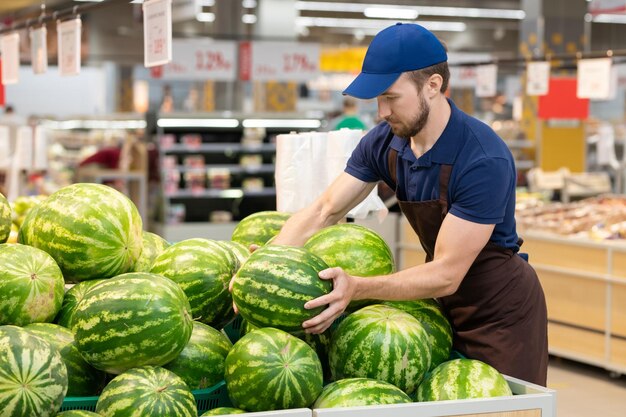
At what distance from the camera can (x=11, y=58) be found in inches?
378

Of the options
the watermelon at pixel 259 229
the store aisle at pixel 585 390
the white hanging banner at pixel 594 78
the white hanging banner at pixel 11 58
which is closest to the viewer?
the watermelon at pixel 259 229

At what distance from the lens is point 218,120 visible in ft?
44.9

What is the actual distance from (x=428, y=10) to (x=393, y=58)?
23366mm

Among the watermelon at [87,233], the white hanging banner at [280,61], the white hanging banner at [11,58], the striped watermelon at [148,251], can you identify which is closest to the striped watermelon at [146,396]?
the watermelon at [87,233]

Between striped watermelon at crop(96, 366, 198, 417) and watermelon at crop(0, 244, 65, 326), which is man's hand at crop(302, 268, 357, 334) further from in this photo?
watermelon at crop(0, 244, 65, 326)

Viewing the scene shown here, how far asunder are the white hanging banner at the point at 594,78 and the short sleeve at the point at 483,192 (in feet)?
27.9

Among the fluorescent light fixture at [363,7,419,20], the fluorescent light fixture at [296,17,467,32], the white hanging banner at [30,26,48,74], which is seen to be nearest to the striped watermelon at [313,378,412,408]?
the white hanging banner at [30,26,48,74]

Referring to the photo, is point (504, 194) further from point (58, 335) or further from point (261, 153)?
point (261, 153)

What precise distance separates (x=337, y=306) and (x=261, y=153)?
38.2 feet

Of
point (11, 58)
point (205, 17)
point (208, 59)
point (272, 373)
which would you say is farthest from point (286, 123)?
point (205, 17)

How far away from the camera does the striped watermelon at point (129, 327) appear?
7.30 feet

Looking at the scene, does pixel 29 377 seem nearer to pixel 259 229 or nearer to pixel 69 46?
pixel 259 229

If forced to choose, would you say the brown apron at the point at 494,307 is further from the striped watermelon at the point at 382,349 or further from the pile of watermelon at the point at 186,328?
the striped watermelon at the point at 382,349

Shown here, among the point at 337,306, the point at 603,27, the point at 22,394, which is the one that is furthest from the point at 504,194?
the point at 603,27
